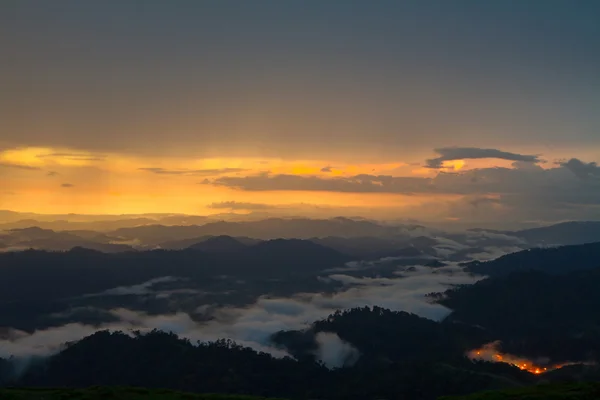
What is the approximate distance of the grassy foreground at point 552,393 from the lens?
3661 inches

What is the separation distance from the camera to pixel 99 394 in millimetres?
98688

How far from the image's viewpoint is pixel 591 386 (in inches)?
3868

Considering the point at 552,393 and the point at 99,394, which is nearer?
the point at 552,393

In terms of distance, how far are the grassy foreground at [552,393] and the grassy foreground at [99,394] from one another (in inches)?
1993

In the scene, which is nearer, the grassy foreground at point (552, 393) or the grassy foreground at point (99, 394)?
the grassy foreground at point (552, 393)

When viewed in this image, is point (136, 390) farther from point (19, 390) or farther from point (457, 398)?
point (457, 398)

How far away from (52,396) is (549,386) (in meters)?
96.2

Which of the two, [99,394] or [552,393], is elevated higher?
[552,393]

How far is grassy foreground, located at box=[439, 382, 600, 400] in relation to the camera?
93000 mm

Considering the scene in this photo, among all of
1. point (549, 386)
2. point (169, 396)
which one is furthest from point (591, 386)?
point (169, 396)

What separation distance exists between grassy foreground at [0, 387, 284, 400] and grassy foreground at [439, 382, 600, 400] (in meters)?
50.6

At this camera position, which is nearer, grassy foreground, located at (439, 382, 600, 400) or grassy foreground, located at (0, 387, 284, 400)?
grassy foreground, located at (439, 382, 600, 400)

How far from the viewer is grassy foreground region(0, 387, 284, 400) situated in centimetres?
9662

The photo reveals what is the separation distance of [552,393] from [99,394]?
3264 inches
